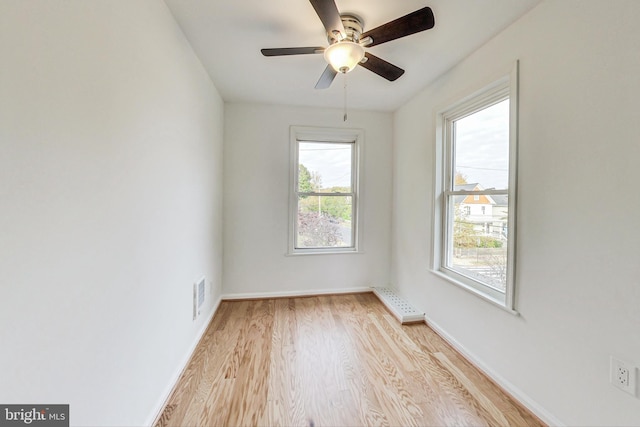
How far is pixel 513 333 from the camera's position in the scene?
5.24ft

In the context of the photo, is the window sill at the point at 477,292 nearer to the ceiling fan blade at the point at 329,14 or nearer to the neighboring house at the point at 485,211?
the neighboring house at the point at 485,211

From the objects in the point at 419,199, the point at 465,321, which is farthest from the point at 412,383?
the point at 419,199

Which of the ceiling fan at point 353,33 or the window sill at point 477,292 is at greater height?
the ceiling fan at point 353,33

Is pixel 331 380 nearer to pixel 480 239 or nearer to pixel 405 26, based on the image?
pixel 480 239

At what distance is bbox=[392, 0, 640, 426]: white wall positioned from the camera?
1089 mm

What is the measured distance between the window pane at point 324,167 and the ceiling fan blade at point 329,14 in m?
1.76

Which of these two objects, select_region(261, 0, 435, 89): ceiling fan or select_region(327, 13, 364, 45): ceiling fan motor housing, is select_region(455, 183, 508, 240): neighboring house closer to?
select_region(261, 0, 435, 89): ceiling fan

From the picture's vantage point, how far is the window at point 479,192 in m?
1.64

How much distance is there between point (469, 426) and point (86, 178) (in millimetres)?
2194

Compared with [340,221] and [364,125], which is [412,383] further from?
[364,125]

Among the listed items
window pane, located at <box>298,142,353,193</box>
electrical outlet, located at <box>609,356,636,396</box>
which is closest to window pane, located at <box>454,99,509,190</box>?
electrical outlet, located at <box>609,356,636,396</box>

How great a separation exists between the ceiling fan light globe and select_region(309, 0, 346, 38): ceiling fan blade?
8cm

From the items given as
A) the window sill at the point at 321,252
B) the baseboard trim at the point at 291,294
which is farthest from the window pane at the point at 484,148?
the baseboard trim at the point at 291,294

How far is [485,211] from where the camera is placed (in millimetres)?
1961
